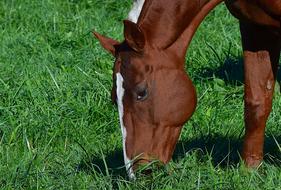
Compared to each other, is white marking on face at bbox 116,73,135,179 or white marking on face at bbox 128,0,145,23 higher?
white marking on face at bbox 128,0,145,23

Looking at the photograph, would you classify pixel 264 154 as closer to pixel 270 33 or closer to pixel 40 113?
pixel 270 33

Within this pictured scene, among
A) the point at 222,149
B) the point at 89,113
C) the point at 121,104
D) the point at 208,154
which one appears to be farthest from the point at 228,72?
the point at 121,104

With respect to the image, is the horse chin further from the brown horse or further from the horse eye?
the horse eye

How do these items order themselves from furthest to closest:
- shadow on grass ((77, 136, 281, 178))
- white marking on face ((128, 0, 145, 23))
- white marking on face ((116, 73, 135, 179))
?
shadow on grass ((77, 136, 281, 178)) → white marking on face ((128, 0, 145, 23)) → white marking on face ((116, 73, 135, 179))

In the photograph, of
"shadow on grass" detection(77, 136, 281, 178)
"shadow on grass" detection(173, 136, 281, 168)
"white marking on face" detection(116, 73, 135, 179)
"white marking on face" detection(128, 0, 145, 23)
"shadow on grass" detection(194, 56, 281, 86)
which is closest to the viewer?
"white marking on face" detection(116, 73, 135, 179)

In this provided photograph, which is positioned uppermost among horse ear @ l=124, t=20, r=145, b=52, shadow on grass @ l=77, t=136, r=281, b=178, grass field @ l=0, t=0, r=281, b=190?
horse ear @ l=124, t=20, r=145, b=52

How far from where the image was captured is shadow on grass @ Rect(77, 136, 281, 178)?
17.5ft

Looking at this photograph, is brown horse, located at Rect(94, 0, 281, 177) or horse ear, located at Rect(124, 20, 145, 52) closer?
horse ear, located at Rect(124, 20, 145, 52)

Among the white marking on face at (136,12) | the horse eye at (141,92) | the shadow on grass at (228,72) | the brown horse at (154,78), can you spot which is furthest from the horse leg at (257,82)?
the shadow on grass at (228,72)

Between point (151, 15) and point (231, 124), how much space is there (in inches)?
52.8

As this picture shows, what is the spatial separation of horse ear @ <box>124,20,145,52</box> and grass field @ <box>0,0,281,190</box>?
551mm

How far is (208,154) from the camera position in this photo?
5.35 metres

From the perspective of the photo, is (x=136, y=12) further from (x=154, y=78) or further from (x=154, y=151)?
(x=154, y=151)

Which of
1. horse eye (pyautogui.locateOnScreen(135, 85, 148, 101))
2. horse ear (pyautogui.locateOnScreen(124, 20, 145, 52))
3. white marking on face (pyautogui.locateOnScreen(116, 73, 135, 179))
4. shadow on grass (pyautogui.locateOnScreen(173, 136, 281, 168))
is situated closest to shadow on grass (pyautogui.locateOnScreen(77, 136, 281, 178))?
shadow on grass (pyautogui.locateOnScreen(173, 136, 281, 168))
